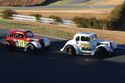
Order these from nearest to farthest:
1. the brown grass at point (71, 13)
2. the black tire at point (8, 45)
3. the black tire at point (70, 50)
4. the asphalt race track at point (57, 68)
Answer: the asphalt race track at point (57, 68)
the black tire at point (70, 50)
the black tire at point (8, 45)
the brown grass at point (71, 13)

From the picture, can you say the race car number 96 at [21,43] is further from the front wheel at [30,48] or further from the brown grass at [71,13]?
the brown grass at [71,13]

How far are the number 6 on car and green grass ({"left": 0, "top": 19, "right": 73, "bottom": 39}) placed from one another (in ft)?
22.7

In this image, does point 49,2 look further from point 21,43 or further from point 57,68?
point 57,68

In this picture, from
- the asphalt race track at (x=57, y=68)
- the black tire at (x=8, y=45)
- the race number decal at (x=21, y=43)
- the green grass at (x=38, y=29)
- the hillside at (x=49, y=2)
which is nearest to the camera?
the asphalt race track at (x=57, y=68)

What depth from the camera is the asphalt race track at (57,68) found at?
2691 centimetres

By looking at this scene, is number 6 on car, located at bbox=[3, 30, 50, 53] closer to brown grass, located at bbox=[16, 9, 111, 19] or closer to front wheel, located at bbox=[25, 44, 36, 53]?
front wheel, located at bbox=[25, 44, 36, 53]

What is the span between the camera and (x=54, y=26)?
48406 mm

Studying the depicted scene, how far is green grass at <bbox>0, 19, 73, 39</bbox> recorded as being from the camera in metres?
41.9

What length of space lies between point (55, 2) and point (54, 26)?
34.4 metres

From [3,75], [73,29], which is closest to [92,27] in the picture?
[73,29]

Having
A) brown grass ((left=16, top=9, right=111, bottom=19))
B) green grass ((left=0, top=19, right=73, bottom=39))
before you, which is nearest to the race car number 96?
green grass ((left=0, top=19, right=73, bottom=39))

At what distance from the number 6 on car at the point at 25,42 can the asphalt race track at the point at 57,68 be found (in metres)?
0.54

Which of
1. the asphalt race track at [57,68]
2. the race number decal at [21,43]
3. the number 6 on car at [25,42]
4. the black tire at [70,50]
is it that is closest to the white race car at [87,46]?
the black tire at [70,50]

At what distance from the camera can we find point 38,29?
45.0 m
